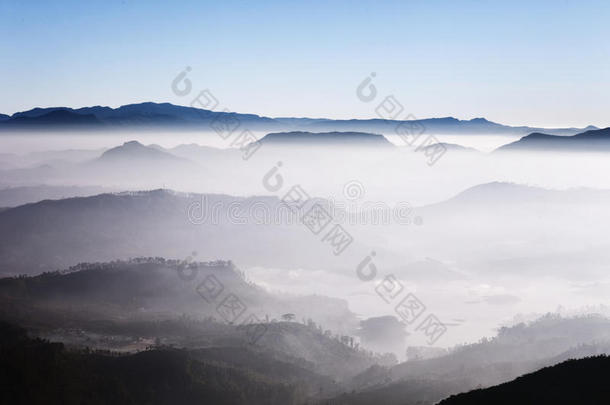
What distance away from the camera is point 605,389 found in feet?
390

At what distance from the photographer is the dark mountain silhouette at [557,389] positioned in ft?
387

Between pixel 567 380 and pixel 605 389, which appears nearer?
pixel 605 389

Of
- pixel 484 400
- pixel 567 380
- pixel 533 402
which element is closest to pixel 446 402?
pixel 484 400

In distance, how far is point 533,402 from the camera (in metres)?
118

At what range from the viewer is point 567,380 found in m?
131

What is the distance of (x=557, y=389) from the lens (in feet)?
416

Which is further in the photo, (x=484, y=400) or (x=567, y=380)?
(x=567, y=380)

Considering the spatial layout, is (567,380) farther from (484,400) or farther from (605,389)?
(484,400)

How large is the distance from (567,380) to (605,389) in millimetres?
12938

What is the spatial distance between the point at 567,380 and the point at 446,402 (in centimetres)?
3032

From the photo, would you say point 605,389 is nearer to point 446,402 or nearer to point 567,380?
point 567,380

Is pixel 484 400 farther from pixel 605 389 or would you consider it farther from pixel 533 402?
pixel 605 389

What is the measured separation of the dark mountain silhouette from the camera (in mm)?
118000

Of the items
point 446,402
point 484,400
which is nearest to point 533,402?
point 484,400
